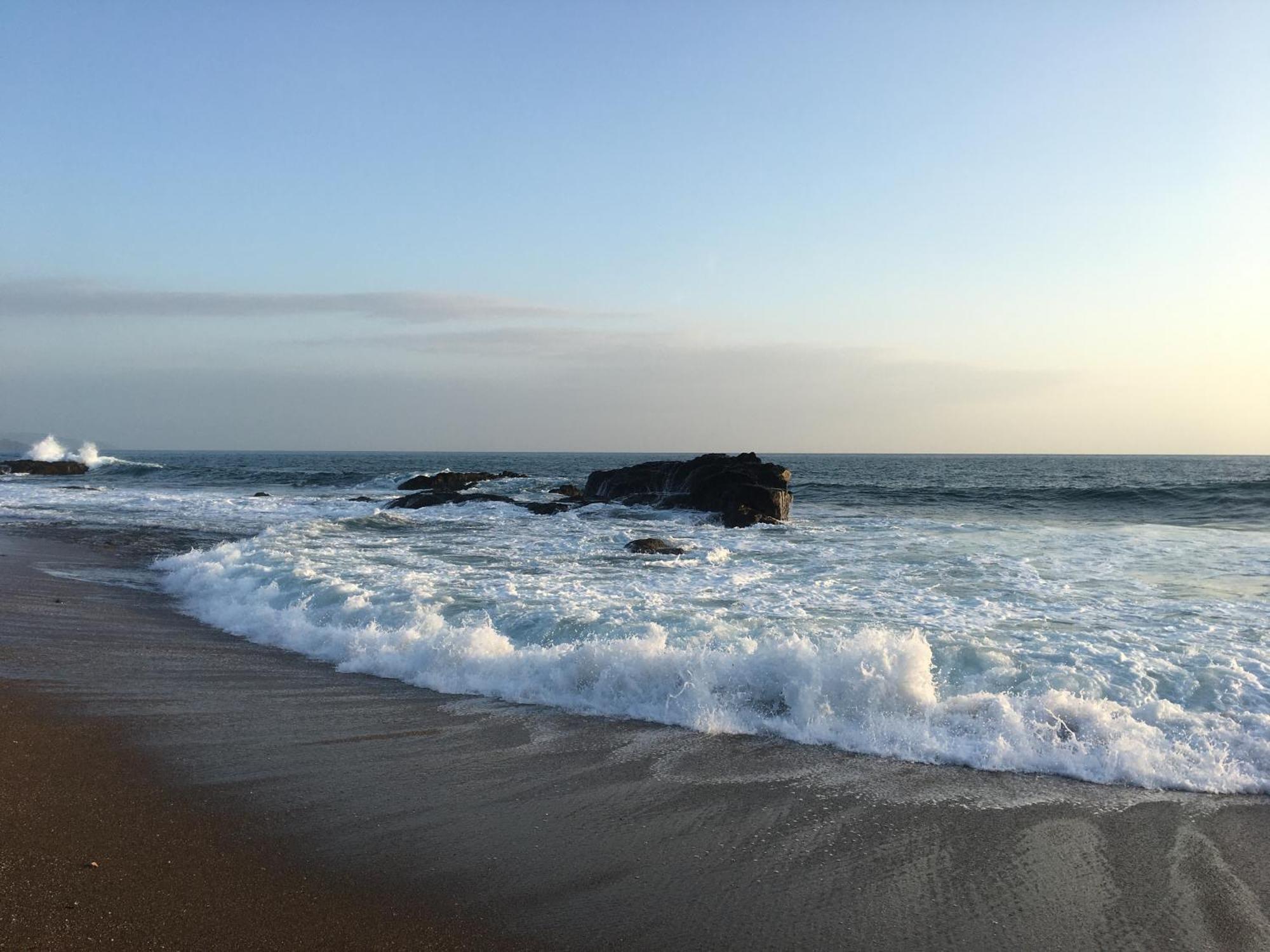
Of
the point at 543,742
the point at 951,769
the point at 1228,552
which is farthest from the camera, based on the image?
the point at 1228,552

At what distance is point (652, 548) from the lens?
15.4 metres

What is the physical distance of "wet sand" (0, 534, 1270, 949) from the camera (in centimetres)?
339

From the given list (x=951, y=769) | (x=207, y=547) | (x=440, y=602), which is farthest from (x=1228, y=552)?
(x=207, y=547)

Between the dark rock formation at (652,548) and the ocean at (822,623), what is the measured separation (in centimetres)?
33

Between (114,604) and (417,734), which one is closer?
(417,734)

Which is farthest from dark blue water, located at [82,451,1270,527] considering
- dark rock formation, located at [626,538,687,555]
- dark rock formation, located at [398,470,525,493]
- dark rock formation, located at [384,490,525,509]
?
dark rock formation, located at [626,538,687,555]

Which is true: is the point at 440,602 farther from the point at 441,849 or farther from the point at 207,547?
the point at 207,547

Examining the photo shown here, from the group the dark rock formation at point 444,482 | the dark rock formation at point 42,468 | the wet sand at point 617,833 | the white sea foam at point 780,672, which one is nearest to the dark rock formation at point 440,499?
the dark rock formation at point 444,482

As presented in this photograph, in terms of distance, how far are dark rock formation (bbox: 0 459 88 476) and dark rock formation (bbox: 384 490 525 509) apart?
118 ft

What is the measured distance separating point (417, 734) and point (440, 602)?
4340 mm

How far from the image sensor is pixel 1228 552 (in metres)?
15.3

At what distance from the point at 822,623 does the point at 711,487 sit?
15.8m

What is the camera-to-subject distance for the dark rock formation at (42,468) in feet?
163

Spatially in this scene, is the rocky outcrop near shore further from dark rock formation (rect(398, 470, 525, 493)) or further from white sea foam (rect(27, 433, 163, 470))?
white sea foam (rect(27, 433, 163, 470))
